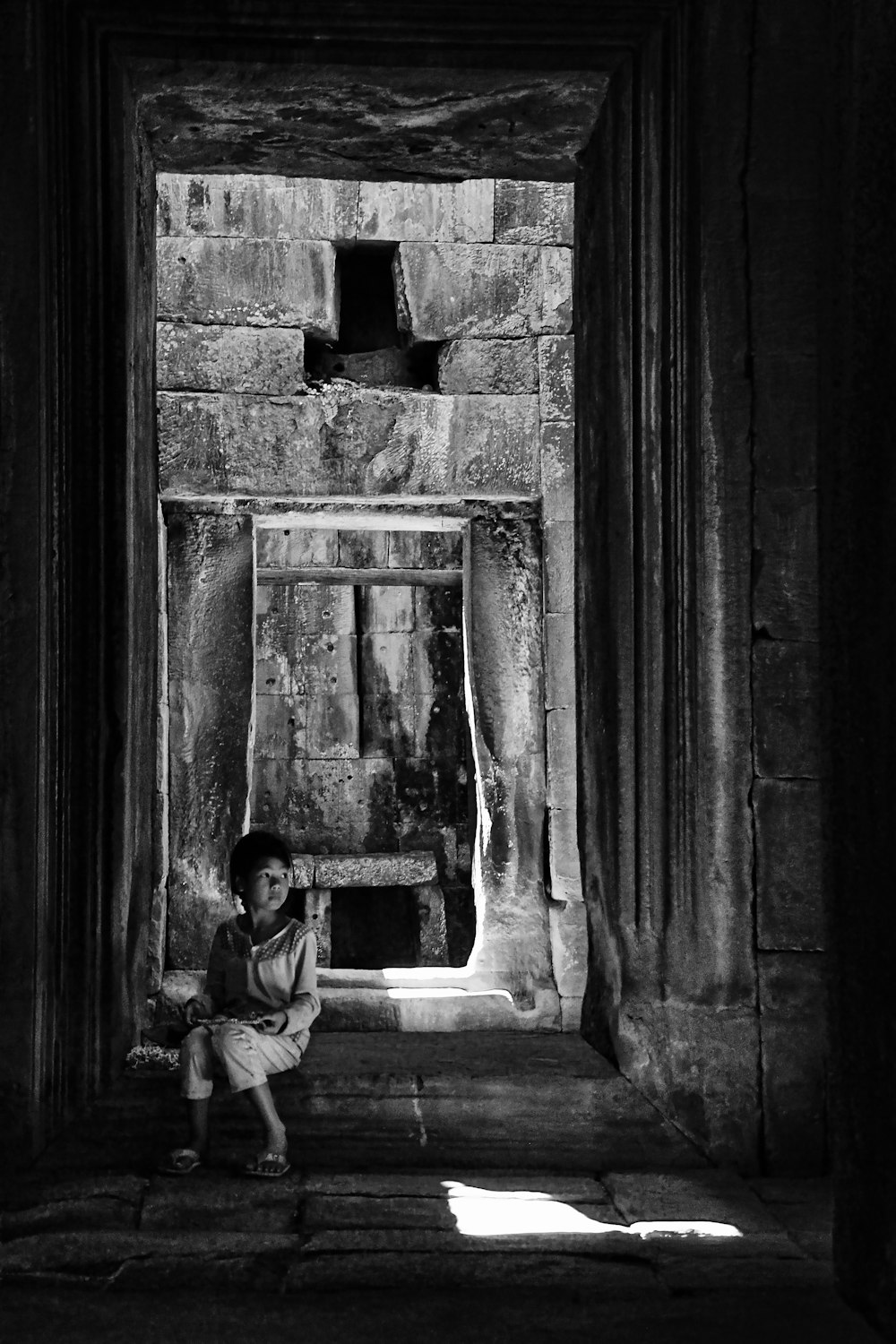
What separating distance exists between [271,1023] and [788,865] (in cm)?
157

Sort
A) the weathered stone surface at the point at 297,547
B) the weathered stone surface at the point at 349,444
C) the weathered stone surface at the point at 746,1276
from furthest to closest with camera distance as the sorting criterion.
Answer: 1. the weathered stone surface at the point at 297,547
2. the weathered stone surface at the point at 349,444
3. the weathered stone surface at the point at 746,1276

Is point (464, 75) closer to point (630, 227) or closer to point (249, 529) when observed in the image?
point (630, 227)

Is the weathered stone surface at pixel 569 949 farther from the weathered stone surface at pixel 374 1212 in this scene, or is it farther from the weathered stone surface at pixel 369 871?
the weathered stone surface at pixel 369 871

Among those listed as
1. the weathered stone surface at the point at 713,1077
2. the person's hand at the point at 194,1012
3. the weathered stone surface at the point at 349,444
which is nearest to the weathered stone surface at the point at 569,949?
the weathered stone surface at the point at 349,444

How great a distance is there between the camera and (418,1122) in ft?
13.3

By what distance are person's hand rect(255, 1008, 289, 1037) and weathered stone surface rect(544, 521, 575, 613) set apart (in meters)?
3.99

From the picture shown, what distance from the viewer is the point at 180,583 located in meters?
7.49

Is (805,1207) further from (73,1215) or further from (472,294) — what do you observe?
(472,294)

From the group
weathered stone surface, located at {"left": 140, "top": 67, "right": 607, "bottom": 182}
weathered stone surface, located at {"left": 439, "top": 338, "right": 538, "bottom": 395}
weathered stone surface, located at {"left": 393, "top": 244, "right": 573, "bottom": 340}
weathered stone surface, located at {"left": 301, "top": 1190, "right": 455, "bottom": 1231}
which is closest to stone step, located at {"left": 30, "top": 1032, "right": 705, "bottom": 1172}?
weathered stone surface, located at {"left": 301, "top": 1190, "right": 455, "bottom": 1231}

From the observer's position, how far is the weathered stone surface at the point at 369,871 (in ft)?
40.0

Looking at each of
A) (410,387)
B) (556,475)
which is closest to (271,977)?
(556,475)

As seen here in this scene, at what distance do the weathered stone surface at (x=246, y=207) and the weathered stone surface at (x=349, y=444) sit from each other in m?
0.93

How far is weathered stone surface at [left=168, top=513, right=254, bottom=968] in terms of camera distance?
745 cm

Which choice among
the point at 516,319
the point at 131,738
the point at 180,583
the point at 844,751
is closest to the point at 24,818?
the point at 131,738
